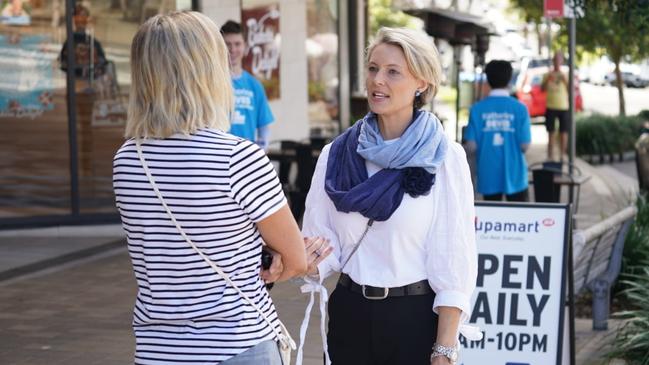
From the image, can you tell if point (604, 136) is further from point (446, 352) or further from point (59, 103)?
point (446, 352)

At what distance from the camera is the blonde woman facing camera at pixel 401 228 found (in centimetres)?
378

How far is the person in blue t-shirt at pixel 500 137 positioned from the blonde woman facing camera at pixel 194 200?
7.02 meters

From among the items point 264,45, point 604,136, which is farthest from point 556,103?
point 264,45

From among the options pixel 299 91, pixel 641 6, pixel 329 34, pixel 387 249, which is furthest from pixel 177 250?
pixel 329 34

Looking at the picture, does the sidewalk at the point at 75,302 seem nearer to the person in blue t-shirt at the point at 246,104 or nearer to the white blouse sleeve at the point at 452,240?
the person in blue t-shirt at the point at 246,104

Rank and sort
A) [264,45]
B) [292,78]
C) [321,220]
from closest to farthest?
[321,220] < [264,45] < [292,78]

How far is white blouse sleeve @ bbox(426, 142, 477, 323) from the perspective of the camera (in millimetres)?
3756

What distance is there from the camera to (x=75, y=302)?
8.66 meters

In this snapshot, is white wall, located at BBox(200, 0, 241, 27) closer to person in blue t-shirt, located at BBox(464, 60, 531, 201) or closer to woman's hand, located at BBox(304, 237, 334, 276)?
person in blue t-shirt, located at BBox(464, 60, 531, 201)

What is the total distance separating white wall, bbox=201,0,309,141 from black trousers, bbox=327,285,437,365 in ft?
38.8

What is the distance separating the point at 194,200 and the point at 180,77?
1.07 ft

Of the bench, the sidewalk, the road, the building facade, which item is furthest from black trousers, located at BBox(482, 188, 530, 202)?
the road

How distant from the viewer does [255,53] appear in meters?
15.2

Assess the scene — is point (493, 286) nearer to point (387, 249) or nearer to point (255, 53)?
point (387, 249)
